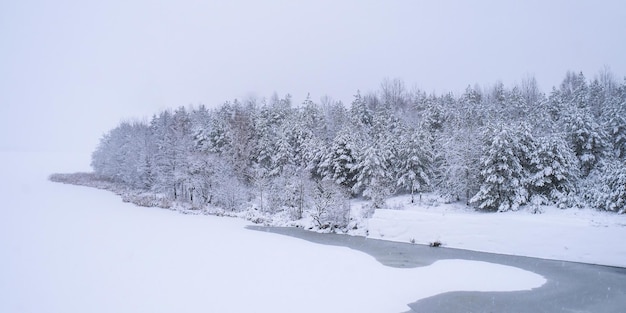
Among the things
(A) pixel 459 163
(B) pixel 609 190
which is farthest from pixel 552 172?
(A) pixel 459 163

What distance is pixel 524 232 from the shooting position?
76.4 ft

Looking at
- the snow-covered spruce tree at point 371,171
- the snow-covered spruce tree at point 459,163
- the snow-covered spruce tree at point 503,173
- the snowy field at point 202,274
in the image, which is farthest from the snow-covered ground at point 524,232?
the snow-covered spruce tree at point 371,171

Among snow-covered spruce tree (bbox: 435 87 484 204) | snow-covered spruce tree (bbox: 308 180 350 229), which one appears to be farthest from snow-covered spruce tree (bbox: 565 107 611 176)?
snow-covered spruce tree (bbox: 308 180 350 229)

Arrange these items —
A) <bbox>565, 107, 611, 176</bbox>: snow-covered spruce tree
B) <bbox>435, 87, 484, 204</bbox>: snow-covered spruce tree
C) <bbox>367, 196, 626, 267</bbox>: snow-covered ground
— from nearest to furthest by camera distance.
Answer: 1. <bbox>367, 196, 626, 267</bbox>: snow-covered ground
2. <bbox>565, 107, 611, 176</bbox>: snow-covered spruce tree
3. <bbox>435, 87, 484, 204</bbox>: snow-covered spruce tree

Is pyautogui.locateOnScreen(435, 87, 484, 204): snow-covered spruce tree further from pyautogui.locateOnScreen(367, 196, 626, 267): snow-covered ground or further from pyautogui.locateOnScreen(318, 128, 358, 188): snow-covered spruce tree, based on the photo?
pyautogui.locateOnScreen(318, 128, 358, 188): snow-covered spruce tree

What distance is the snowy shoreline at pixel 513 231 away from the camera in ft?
67.7

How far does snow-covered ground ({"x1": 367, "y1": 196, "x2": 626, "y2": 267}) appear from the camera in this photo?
67.3 feet

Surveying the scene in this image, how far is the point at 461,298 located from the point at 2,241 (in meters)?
25.4

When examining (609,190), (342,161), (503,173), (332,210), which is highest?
(342,161)

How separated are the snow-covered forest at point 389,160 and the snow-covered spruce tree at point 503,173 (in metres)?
0.09

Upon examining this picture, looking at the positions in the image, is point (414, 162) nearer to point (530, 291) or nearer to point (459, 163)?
point (459, 163)

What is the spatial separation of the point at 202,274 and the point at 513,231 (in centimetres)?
1950

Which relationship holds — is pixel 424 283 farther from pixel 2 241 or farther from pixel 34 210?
pixel 34 210

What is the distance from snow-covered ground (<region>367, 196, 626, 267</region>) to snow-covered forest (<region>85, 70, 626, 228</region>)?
3398 millimetres
